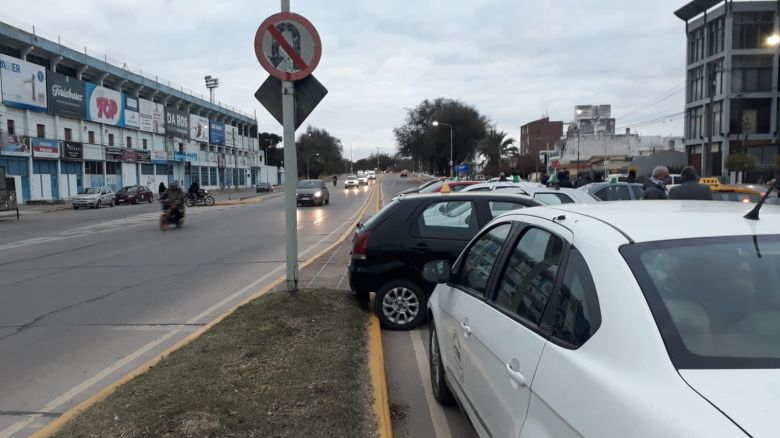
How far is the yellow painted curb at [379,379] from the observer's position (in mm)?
3953

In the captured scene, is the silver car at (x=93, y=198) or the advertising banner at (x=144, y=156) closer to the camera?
the silver car at (x=93, y=198)

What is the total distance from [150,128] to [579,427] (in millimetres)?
67533

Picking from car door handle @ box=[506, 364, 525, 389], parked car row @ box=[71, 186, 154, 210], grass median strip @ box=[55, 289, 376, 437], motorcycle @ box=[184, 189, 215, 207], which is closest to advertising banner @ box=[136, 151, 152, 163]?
parked car row @ box=[71, 186, 154, 210]

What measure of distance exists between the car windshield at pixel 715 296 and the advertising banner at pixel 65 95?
51664 mm

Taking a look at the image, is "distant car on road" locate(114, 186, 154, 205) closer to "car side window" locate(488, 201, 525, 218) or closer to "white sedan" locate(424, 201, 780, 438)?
"car side window" locate(488, 201, 525, 218)

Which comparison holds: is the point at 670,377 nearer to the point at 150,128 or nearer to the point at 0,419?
the point at 0,419

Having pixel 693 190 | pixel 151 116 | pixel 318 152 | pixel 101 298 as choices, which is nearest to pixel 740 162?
pixel 693 190

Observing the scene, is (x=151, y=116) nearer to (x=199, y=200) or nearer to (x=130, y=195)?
(x=130, y=195)

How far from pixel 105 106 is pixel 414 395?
5726 centimetres

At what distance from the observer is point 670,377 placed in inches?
69.6

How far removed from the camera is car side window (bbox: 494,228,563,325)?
2.59m

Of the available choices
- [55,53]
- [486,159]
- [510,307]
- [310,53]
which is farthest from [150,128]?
[510,307]

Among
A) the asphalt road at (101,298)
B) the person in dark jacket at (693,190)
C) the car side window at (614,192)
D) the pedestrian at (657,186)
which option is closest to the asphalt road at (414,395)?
the asphalt road at (101,298)

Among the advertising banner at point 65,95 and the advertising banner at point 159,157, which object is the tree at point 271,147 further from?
the advertising banner at point 65,95
